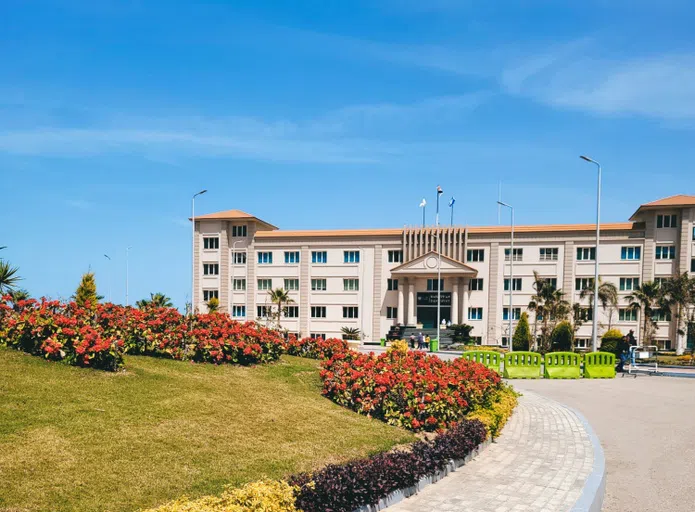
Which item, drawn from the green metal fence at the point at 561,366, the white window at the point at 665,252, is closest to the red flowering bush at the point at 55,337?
the green metal fence at the point at 561,366

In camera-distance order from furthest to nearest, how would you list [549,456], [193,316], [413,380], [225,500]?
[193,316], [413,380], [549,456], [225,500]

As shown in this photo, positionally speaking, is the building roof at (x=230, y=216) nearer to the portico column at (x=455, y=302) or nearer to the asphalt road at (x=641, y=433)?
the portico column at (x=455, y=302)

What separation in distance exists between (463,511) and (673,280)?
3997 centimetres

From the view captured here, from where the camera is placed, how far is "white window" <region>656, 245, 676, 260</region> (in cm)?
4535

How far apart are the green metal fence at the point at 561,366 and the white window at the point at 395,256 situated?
27984 millimetres

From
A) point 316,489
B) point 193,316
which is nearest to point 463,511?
point 316,489

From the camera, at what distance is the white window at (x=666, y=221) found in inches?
1788

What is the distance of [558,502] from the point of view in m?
7.55

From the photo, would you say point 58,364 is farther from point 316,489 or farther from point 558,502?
point 558,502

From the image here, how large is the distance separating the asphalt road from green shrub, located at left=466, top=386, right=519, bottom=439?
2.12 meters

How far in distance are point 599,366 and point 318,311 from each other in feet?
107

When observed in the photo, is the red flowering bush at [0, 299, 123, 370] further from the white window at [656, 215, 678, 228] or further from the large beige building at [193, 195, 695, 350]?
the white window at [656, 215, 678, 228]

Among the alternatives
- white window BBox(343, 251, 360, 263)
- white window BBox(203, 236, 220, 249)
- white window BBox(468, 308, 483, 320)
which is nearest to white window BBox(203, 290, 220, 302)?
white window BBox(203, 236, 220, 249)

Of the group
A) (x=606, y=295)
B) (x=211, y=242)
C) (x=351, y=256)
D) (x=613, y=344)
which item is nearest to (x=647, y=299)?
(x=606, y=295)
